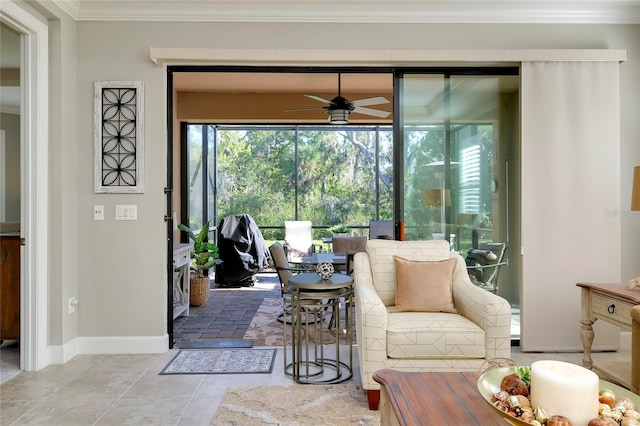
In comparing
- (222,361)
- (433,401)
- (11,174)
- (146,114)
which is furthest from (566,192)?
(11,174)

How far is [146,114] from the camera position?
357cm

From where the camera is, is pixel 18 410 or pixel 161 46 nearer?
pixel 18 410

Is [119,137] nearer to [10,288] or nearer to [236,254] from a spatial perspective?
[10,288]

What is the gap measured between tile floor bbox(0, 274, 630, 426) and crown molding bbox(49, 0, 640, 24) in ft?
8.63

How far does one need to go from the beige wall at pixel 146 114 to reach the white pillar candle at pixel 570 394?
2486 millimetres

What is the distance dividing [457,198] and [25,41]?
11.2 ft

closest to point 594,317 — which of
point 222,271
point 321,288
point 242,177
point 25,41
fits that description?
point 321,288

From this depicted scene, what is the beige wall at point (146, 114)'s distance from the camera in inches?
140

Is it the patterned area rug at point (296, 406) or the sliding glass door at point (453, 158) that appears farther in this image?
the sliding glass door at point (453, 158)

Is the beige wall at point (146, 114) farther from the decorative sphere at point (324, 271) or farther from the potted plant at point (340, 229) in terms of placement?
the potted plant at point (340, 229)

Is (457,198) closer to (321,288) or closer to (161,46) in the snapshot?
(321,288)

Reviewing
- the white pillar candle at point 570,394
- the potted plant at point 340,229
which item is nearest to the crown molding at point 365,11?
the white pillar candle at point 570,394

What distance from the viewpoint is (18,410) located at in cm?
255

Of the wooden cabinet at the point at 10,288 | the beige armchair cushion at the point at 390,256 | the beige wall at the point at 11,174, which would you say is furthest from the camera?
the beige wall at the point at 11,174
